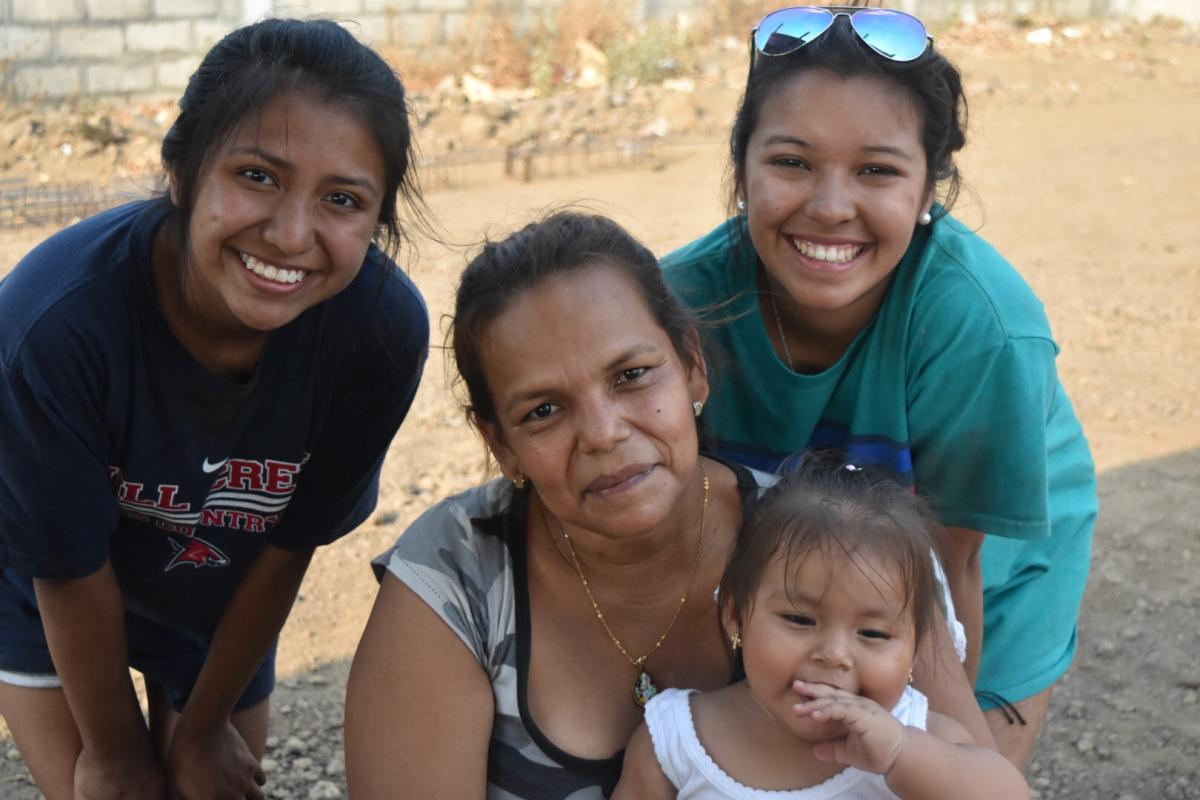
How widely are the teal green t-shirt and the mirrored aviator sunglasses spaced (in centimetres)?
35

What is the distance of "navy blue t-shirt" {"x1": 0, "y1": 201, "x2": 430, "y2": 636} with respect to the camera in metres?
2.27

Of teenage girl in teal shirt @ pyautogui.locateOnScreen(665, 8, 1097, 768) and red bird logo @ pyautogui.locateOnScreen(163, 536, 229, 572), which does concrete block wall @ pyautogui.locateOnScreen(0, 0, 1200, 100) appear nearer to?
red bird logo @ pyautogui.locateOnScreen(163, 536, 229, 572)

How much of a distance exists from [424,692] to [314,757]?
156 centimetres

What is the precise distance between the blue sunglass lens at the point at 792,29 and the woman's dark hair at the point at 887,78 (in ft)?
0.04

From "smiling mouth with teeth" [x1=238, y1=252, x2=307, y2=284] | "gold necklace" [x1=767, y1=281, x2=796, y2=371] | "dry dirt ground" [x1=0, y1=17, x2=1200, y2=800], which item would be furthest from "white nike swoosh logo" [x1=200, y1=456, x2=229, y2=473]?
"gold necklace" [x1=767, y1=281, x2=796, y2=371]

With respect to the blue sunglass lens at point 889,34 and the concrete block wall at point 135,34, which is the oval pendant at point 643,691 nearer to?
the blue sunglass lens at point 889,34

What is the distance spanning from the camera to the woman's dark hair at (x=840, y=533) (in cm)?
212

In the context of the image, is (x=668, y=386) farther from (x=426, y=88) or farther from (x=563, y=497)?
(x=426, y=88)

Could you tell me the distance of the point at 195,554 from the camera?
8.97 ft

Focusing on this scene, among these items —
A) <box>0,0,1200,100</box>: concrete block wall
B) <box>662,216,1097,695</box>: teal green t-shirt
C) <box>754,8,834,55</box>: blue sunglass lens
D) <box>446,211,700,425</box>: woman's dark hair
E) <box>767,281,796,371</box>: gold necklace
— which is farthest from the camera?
<box>0,0,1200,100</box>: concrete block wall

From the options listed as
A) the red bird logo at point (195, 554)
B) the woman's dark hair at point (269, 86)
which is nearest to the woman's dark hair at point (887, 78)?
the woman's dark hair at point (269, 86)

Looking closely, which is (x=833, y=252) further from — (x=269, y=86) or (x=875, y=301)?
(x=269, y=86)

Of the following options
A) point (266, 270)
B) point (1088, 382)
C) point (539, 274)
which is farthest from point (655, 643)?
point (1088, 382)

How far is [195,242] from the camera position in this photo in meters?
2.30
